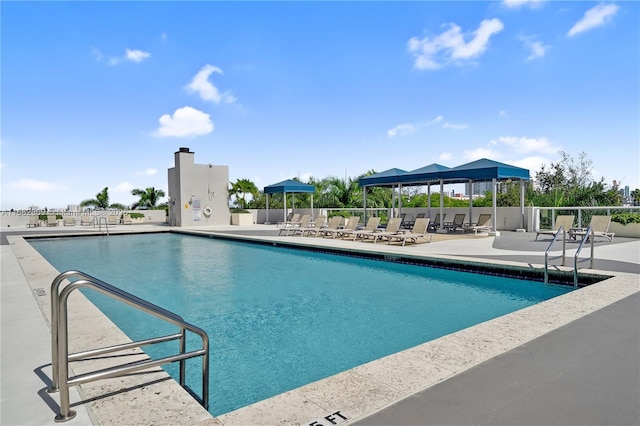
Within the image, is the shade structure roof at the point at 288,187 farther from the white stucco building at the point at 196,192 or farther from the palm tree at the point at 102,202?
the palm tree at the point at 102,202

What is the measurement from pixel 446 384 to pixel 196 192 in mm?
23011

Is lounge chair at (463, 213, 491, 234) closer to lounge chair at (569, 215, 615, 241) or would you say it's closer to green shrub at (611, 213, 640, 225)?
lounge chair at (569, 215, 615, 241)

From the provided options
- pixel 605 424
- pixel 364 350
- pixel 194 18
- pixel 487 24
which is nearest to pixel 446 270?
pixel 364 350

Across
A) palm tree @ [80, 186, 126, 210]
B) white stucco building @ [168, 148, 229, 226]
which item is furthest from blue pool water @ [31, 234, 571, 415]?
palm tree @ [80, 186, 126, 210]

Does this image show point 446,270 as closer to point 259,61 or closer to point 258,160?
point 259,61

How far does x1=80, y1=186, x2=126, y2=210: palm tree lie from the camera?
119ft

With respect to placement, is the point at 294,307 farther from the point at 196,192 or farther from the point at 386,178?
the point at 196,192

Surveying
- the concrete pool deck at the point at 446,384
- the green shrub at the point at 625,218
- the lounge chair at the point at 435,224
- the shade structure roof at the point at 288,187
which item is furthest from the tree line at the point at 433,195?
the concrete pool deck at the point at 446,384

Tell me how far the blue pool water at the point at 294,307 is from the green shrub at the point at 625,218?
8.25 metres

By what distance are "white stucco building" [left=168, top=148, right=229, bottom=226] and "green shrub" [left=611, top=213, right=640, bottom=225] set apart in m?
20.1

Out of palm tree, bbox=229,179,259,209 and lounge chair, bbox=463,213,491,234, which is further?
palm tree, bbox=229,179,259,209

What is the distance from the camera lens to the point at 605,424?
202cm

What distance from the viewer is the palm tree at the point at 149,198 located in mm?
35781

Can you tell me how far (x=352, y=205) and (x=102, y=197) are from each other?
25509 mm
